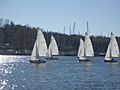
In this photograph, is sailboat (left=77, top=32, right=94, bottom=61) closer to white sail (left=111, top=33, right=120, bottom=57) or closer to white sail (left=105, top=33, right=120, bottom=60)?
white sail (left=105, top=33, right=120, bottom=60)

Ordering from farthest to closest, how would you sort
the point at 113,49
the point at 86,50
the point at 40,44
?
1. the point at 86,50
2. the point at 113,49
3. the point at 40,44

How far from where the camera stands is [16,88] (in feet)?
179

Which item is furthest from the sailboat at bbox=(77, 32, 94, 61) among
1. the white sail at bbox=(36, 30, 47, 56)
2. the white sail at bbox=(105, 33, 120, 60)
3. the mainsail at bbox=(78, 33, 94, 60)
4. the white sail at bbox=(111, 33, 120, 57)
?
the white sail at bbox=(36, 30, 47, 56)

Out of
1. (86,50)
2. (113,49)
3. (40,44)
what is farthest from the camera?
(86,50)

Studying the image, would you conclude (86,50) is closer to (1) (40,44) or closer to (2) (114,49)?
(2) (114,49)

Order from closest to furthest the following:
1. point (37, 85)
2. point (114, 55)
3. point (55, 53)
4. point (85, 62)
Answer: point (37, 85) < point (114, 55) < point (85, 62) < point (55, 53)

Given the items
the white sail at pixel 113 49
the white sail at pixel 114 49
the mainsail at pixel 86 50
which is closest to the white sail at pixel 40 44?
the white sail at pixel 113 49

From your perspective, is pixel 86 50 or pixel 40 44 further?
pixel 86 50

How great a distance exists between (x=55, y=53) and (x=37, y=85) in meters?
88.8

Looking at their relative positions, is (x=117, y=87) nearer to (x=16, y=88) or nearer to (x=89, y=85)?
(x=89, y=85)

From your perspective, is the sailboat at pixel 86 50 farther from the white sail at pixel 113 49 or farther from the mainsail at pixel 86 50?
the white sail at pixel 113 49

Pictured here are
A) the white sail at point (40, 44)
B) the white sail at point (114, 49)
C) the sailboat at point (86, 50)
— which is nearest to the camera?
the white sail at point (40, 44)

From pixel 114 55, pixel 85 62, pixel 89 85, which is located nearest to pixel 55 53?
pixel 85 62

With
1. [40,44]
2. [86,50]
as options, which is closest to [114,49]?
[86,50]
